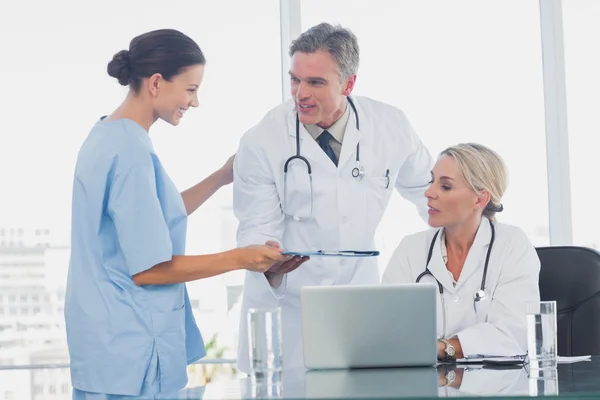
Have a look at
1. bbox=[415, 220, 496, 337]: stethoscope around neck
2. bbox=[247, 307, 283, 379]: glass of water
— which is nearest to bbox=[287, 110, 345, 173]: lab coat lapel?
bbox=[415, 220, 496, 337]: stethoscope around neck

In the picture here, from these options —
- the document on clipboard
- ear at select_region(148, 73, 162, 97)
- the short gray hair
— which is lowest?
the document on clipboard

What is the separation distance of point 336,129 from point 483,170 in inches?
21.2

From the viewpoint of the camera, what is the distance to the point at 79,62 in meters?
3.58

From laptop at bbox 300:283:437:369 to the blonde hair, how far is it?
894mm

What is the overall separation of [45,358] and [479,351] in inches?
87.4

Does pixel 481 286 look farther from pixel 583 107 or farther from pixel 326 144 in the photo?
pixel 583 107

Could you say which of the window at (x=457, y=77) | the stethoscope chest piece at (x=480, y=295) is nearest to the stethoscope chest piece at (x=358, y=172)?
the stethoscope chest piece at (x=480, y=295)

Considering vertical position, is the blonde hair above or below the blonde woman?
above

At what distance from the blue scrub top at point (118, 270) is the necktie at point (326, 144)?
2.67 ft

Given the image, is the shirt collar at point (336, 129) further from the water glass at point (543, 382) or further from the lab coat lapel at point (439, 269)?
the water glass at point (543, 382)

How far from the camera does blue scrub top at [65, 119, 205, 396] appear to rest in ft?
6.73

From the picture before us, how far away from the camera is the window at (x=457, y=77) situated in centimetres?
361

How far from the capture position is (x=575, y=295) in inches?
91.0

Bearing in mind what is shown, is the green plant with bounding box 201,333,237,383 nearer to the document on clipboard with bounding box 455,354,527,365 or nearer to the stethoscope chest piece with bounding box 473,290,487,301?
the stethoscope chest piece with bounding box 473,290,487,301
